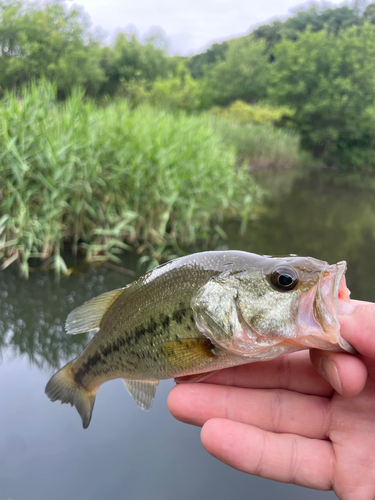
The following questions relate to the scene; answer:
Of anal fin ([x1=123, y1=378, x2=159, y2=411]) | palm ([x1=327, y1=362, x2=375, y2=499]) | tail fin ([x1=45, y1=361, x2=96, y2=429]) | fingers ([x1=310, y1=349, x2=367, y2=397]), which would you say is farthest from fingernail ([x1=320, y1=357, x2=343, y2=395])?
tail fin ([x1=45, y1=361, x2=96, y2=429])

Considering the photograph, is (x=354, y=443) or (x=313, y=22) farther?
(x=313, y=22)

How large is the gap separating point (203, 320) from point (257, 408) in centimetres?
60

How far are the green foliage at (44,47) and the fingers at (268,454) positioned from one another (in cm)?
3676

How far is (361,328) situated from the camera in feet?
3.77

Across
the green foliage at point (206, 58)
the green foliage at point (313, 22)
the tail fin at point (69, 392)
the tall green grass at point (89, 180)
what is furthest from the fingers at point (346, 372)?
the green foliage at point (206, 58)

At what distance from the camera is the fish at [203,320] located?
1056mm

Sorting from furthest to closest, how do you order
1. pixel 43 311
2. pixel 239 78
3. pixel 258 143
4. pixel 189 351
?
pixel 239 78 → pixel 258 143 → pixel 43 311 → pixel 189 351

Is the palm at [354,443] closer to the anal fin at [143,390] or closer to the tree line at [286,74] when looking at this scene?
the anal fin at [143,390]

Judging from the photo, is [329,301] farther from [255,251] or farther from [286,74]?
[286,74]

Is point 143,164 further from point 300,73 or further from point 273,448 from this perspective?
point 300,73

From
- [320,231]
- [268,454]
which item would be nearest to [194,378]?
[268,454]

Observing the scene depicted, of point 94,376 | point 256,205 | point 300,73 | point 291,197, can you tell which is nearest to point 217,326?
point 94,376

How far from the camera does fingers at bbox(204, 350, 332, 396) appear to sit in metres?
1.52

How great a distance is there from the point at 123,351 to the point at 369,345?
1.02 m
